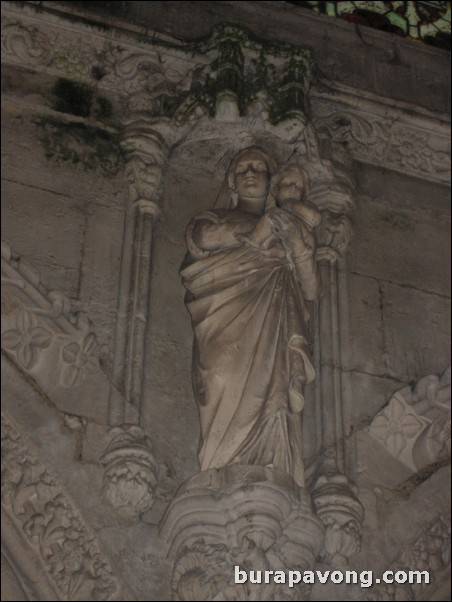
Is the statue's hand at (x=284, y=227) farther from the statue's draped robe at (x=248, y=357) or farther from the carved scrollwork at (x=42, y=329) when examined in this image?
the carved scrollwork at (x=42, y=329)

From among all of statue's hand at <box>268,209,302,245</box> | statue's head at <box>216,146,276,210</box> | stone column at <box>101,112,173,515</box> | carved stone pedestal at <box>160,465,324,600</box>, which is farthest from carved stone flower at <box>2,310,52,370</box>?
statue's head at <box>216,146,276,210</box>

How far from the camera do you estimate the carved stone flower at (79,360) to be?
17.8 feet

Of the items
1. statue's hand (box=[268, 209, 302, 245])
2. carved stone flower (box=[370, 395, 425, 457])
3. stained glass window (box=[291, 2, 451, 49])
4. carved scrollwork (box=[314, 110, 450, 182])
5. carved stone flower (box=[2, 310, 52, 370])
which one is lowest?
carved stone flower (box=[370, 395, 425, 457])

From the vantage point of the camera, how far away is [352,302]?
20.6 ft

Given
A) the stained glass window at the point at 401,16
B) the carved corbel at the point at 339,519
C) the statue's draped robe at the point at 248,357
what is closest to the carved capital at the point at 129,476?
the statue's draped robe at the point at 248,357

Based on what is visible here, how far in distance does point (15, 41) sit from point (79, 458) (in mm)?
2404

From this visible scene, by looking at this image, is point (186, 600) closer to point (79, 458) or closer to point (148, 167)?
point (79, 458)

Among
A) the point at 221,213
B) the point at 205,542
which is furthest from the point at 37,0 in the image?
the point at 205,542

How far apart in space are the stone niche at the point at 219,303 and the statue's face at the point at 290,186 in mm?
15

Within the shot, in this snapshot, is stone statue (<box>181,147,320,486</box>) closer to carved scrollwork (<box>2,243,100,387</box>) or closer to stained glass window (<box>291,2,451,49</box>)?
carved scrollwork (<box>2,243,100,387</box>)

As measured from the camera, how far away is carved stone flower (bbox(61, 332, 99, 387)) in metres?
5.43

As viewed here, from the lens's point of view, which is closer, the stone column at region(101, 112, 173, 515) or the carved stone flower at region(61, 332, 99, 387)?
the stone column at region(101, 112, 173, 515)

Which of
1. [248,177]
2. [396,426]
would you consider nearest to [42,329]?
[248,177]

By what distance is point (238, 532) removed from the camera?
196 inches
